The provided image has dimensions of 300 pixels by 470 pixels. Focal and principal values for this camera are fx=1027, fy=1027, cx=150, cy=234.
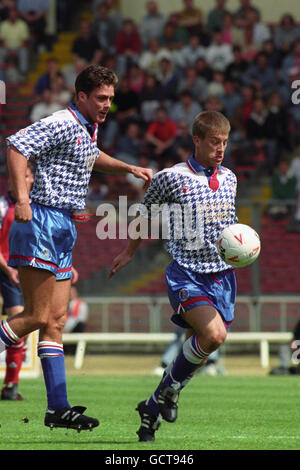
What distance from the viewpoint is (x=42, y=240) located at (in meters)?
6.75

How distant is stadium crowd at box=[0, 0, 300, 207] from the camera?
813 inches

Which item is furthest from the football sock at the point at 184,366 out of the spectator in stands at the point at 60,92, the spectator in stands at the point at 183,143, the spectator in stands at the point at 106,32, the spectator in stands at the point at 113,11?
the spectator in stands at the point at 113,11

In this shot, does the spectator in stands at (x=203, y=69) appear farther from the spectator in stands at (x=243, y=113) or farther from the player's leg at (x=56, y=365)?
the player's leg at (x=56, y=365)

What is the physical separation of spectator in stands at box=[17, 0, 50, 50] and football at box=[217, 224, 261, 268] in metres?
19.2

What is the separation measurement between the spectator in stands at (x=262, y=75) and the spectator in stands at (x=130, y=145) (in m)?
2.74

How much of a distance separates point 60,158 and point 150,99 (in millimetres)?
15430

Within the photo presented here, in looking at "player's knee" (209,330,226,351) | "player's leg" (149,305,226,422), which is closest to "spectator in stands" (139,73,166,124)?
"player's leg" (149,305,226,422)

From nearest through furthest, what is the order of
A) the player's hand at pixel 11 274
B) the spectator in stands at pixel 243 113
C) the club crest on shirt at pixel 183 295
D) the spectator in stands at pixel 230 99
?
the club crest on shirt at pixel 183 295 < the player's hand at pixel 11 274 < the spectator in stands at pixel 243 113 < the spectator in stands at pixel 230 99

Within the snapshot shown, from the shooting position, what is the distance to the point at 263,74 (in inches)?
864

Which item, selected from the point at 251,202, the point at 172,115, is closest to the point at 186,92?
the point at 172,115

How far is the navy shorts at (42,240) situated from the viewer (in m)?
6.73

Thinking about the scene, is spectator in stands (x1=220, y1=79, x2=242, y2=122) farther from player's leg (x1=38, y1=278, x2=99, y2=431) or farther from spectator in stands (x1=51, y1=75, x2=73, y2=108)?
player's leg (x1=38, y1=278, x2=99, y2=431)
